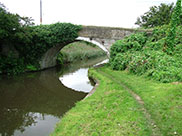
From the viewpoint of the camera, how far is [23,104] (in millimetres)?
7828

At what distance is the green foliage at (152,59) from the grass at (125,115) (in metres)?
1.81

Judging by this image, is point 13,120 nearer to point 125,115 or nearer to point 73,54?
point 125,115

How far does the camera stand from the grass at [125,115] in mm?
4348

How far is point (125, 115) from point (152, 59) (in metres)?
6.01

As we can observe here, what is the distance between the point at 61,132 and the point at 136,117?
215 cm

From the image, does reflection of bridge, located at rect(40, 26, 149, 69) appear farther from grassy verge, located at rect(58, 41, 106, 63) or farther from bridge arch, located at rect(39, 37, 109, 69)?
grassy verge, located at rect(58, 41, 106, 63)

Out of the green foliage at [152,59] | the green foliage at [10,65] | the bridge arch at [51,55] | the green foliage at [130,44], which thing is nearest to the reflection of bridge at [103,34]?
the bridge arch at [51,55]

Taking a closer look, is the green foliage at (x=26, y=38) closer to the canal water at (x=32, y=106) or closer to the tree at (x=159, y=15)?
the canal water at (x=32, y=106)

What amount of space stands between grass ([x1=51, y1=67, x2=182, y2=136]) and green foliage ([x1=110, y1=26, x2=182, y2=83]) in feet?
5.94

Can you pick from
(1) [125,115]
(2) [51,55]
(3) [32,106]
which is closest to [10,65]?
(2) [51,55]

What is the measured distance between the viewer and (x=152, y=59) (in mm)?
10195

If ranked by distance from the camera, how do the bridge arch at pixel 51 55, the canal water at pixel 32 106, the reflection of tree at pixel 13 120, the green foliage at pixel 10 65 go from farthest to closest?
the bridge arch at pixel 51 55
the green foliage at pixel 10 65
the canal water at pixel 32 106
the reflection of tree at pixel 13 120

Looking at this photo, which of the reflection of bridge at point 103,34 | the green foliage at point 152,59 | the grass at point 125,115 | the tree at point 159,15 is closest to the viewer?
the grass at point 125,115

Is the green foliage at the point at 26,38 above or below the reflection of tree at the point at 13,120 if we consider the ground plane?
above
